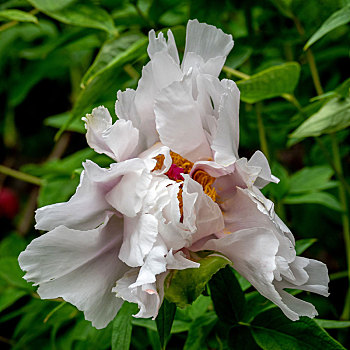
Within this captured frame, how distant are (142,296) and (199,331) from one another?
7.7 inches

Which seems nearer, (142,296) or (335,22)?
(142,296)

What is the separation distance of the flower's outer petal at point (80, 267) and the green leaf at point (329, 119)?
247 mm

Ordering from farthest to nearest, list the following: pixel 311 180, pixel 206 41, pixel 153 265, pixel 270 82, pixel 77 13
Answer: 1. pixel 311 180
2. pixel 77 13
3. pixel 270 82
4. pixel 206 41
5. pixel 153 265

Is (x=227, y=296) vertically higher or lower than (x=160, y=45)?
lower

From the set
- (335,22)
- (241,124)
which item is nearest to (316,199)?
(241,124)

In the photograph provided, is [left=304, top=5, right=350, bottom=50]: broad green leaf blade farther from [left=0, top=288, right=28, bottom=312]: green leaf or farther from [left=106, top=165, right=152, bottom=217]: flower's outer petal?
[left=0, top=288, right=28, bottom=312]: green leaf

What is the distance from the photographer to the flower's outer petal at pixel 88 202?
0.42 m

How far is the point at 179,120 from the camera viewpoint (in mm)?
449

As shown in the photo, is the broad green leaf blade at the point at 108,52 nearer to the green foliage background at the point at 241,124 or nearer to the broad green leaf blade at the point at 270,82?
the green foliage background at the point at 241,124

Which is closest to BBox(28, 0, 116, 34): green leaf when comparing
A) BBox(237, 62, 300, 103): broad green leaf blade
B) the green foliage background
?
the green foliage background

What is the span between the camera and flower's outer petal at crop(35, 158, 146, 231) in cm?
42

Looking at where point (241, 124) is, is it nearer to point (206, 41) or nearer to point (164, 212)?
point (206, 41)

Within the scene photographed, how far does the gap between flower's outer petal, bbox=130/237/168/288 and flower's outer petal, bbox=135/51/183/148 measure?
13 centimetres

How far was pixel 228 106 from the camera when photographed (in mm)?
433
